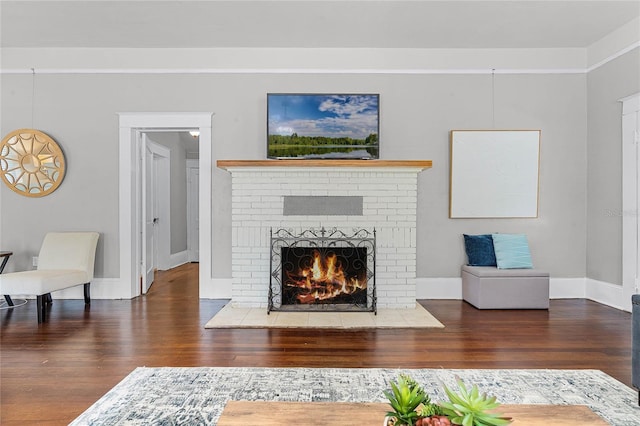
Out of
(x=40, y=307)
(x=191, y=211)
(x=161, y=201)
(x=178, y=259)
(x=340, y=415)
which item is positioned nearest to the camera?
(x=340, y=415)

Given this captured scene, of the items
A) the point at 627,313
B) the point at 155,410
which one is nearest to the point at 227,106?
the point at 155,410

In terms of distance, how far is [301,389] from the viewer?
2266mm

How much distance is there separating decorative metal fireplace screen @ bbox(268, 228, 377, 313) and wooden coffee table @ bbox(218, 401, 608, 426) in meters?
2.65

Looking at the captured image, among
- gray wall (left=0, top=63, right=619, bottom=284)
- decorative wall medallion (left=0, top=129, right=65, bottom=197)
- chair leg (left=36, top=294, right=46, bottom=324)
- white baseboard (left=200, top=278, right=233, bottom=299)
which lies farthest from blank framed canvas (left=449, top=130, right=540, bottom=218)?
decorative wall medallion (left=0, top=129, right=65, bottom=197)

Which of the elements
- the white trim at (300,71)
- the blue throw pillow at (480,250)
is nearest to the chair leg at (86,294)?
the white trim at (300,71)

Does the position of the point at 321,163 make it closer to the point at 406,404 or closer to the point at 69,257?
the point at 69,257

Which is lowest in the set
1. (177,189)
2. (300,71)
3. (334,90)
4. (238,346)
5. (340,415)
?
(238,346)

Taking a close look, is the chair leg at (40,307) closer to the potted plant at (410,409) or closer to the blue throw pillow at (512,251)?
the potted plant at (410,409)

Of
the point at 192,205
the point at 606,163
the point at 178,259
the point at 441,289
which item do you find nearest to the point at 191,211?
the point at 192,205

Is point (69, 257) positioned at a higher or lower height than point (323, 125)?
lower

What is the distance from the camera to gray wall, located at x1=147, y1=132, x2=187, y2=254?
7180mm

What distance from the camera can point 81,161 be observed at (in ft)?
15.3

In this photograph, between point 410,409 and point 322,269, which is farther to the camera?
point 322,269

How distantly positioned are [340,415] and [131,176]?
165 inches
